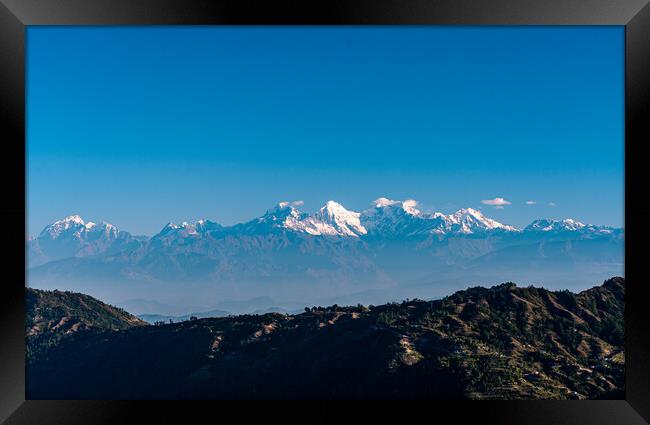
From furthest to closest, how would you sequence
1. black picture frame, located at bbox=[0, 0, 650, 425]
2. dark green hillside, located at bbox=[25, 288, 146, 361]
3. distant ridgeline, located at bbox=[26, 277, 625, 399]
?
dark green hillside, located at bbox=[25, 288, 146, 361]
distant ridgeline, located at bbox=[26, 277, 625, 399]
black picture frame, located at bbox=[0, 0, 650, 425]

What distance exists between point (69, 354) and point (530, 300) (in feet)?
149

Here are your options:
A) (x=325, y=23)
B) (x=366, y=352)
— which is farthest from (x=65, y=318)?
(x=325, y=23)

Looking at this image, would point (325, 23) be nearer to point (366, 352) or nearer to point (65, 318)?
point (366, 352)

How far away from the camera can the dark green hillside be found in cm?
6706

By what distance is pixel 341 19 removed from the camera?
16.9ft

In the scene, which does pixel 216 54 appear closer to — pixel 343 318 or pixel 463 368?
pixel 343 318

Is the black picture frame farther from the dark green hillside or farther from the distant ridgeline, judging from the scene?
the dark green hillside

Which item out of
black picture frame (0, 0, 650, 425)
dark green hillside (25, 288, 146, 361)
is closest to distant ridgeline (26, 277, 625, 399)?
dark green hillside (25, 288, 146, 361)

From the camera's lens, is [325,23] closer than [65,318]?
Yes

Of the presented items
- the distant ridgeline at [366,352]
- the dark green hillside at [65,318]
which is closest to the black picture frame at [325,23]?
the distant ridgeline at [366,352]

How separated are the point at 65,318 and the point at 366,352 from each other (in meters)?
38.1

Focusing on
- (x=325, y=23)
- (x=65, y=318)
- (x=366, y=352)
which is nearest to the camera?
(x=325, y=23)

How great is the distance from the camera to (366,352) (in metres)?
49.7

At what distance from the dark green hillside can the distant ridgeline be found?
0.28 meters
